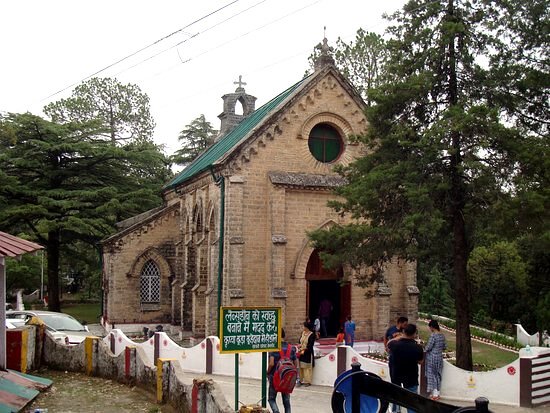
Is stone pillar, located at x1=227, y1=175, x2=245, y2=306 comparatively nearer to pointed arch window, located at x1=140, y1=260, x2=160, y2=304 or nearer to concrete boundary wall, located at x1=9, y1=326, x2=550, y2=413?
concrete boundary wall, located at x1=9, y1=326, x2=550, y2=413

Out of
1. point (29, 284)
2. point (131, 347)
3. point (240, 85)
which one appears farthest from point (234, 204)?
point (29, 284)

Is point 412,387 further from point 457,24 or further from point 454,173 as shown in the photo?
point 457,24

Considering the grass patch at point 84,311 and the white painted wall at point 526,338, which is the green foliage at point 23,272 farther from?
the white painted wall at point 526,338

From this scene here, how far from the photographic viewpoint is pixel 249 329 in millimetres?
11328

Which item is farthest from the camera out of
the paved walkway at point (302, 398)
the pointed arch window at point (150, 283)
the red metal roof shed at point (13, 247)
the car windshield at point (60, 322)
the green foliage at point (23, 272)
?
the green foliage at point (23, 272)

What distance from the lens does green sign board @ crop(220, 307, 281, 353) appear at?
438 inches

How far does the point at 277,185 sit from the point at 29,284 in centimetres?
2916

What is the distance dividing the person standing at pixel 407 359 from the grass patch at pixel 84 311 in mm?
28511

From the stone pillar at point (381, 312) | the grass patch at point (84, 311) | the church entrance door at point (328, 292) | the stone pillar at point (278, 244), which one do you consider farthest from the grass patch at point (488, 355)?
the grass patch at point (84, 311)

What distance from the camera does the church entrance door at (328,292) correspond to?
83.3 ft

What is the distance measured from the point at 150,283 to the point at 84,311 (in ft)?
48.2

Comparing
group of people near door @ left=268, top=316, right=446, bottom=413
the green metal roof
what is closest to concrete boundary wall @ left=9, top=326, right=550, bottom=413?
group of people near door @ left=268, top=316, right=446, bottom=413

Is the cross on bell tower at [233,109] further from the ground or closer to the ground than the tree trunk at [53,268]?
further from the ground

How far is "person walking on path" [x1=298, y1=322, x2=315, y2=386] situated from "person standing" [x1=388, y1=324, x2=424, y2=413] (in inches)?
173
